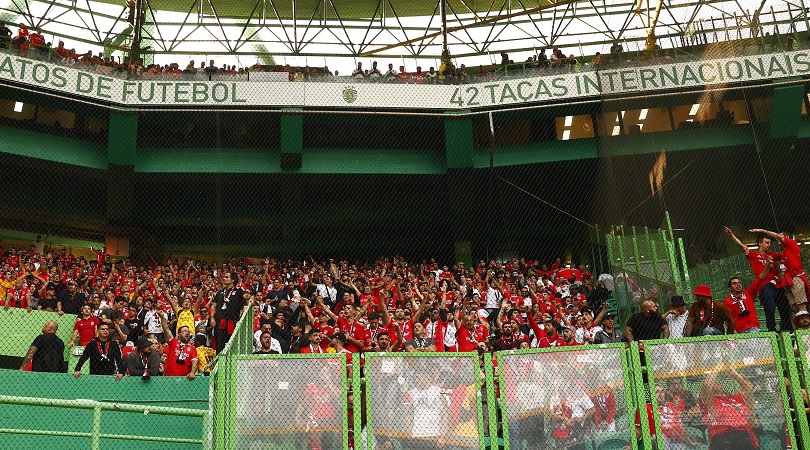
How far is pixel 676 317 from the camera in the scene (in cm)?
1081

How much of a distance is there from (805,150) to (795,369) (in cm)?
1450

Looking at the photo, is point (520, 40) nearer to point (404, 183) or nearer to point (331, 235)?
point (404, 183)

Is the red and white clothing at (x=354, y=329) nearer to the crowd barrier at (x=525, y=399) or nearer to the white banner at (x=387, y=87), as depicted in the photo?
the crowd barrier at (x=525, y=399)

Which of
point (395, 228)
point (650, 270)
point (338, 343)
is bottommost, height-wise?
point (338, 343)

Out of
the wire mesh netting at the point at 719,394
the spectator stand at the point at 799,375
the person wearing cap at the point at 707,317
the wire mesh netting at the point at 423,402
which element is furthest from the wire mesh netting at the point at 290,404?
the person wearing cap at the point at 707,317

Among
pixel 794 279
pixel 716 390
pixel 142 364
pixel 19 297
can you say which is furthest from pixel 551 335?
pixel 19 297

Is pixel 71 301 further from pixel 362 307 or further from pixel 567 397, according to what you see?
pixel 567 397

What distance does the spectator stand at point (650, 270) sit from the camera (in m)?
13.8

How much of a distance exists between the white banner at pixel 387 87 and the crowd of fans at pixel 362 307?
461 cm

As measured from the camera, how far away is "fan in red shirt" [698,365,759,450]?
7.60m

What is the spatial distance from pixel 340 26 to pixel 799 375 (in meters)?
24.5

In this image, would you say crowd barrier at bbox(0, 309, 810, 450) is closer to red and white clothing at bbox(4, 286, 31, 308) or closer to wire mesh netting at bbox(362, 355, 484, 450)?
wire mesh netting at bbox(362, 355, 484, 450)

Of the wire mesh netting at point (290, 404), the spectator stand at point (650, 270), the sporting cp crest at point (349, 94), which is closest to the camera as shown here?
the wire mesh netting at point (290, 404)

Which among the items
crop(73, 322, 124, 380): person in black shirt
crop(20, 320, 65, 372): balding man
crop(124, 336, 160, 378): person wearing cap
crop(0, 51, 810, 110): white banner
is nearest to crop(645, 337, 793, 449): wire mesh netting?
crop(124, 336, 160, 378): person wearing cap
